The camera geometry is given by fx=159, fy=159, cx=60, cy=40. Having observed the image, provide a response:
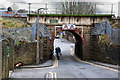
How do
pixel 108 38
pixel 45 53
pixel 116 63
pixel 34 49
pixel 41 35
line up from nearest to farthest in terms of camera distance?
pixel 116 63 < pixel 34 49 < pixel 108 38 < pixel 41 35 < pixel 45 53

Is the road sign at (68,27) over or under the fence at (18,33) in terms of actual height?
over

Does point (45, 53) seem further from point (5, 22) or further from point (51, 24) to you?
point (5, 22)

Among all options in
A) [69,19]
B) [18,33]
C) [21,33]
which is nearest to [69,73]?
[18,33]

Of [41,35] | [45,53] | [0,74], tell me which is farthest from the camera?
[45,53]

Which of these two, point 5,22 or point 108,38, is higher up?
point 5,22

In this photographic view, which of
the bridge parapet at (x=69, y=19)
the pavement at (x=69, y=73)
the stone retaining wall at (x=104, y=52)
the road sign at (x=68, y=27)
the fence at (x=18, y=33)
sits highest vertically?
the bridge parapet at (x=69, y=19)

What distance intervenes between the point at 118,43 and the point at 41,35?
27.4 ft

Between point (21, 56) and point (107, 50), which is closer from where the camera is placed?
point (21, 56)

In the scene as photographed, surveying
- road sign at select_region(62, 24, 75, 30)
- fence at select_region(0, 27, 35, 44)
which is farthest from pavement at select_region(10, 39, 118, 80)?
road sign at select_region(62, 24, 75, 30)

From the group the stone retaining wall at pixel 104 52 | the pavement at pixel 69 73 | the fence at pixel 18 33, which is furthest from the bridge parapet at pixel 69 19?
the pavement at pixel 69 73

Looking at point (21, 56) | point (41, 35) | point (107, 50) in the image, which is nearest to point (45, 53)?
point (41, 35)

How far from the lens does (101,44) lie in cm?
1683

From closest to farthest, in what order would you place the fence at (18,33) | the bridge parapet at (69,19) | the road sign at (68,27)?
the fence at (18,33) < the bridge parapet at (69,19) < the road sign at (68,27)

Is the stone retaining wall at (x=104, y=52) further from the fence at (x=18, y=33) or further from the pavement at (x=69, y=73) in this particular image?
the fence at (x=18, y=33)
